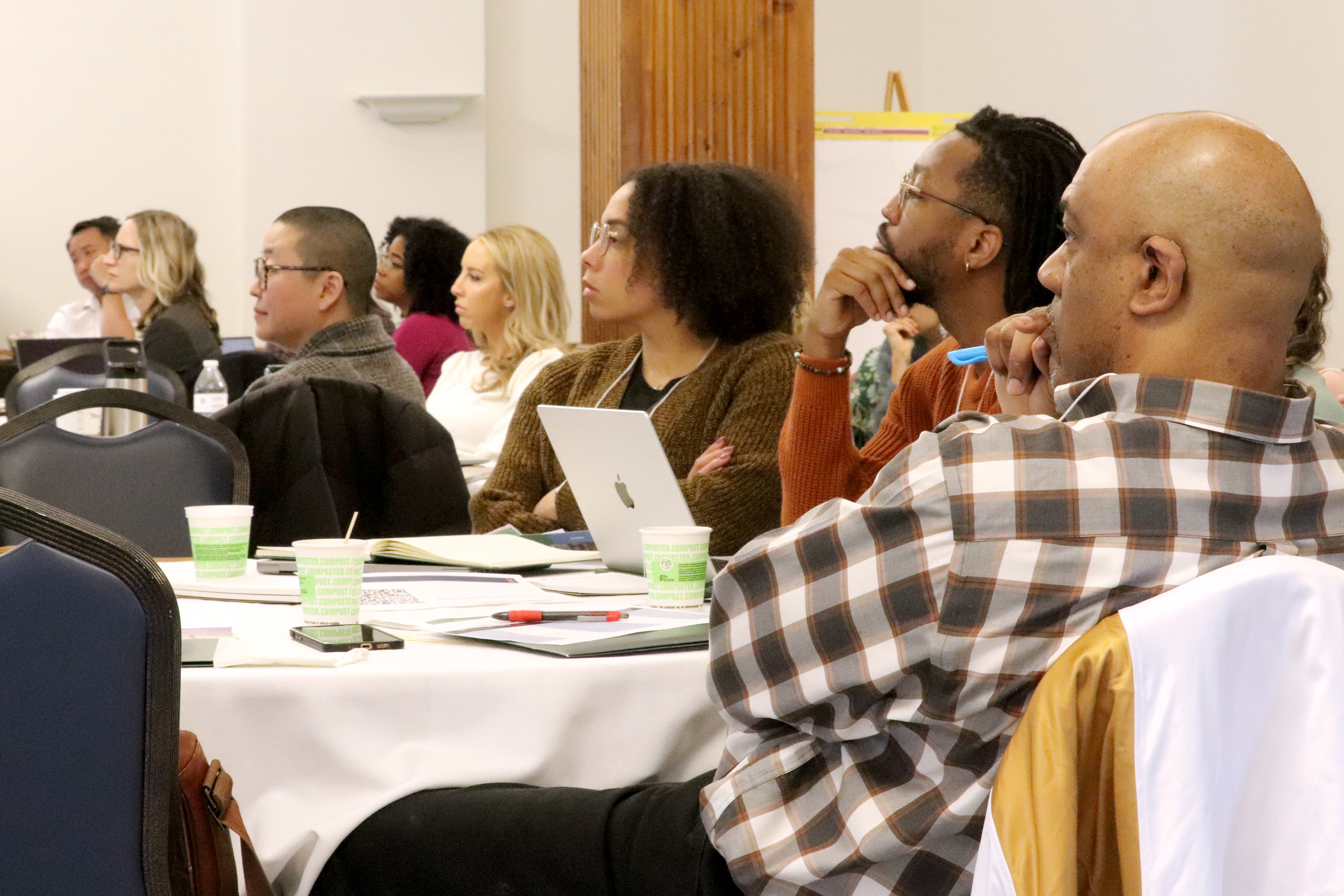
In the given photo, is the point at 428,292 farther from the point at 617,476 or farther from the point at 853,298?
the point at 617,476

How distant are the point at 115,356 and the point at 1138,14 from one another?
3.71m

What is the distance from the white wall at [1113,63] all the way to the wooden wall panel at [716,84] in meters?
1.38

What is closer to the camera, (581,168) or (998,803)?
(998,803)

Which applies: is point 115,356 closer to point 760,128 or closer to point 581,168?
point 760,128

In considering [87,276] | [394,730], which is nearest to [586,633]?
[394,730]

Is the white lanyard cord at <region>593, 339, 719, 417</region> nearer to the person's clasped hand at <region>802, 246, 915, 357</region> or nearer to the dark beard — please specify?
the person's clasped hand at <region>802, 246, 915, 357</region>

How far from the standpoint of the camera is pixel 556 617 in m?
1.50

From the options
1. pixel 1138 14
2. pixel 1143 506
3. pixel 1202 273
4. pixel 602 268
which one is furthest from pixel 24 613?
pixel 1138 14

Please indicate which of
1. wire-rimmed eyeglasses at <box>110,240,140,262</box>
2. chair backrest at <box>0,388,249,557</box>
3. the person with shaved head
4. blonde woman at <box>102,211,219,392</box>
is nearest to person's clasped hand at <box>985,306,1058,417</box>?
the person with shaved head

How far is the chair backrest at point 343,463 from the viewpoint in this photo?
2678mm

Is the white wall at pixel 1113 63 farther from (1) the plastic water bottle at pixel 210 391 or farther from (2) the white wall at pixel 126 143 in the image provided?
(1) the plastic water bottle at pixel 210 391

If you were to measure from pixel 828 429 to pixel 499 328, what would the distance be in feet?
8.52

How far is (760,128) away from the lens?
415 centimetres

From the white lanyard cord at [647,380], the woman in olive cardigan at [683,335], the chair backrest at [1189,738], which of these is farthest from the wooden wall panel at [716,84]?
the chair backrest at [1189,738]
